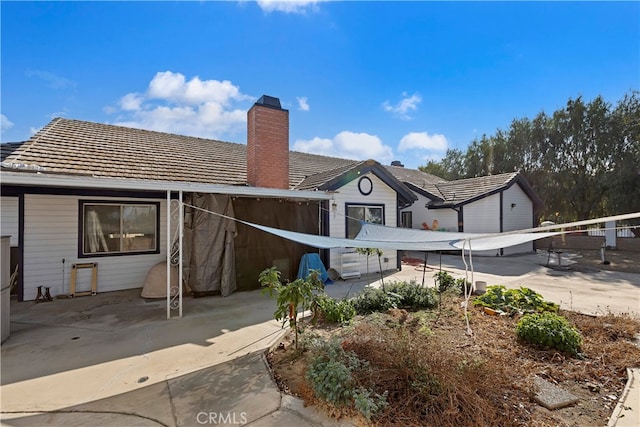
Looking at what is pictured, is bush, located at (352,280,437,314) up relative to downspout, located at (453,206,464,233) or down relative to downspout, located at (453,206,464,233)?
down

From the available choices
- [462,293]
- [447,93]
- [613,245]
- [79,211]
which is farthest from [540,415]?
[613,245]

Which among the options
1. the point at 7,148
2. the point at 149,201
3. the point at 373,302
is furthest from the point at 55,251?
the point at 373,302

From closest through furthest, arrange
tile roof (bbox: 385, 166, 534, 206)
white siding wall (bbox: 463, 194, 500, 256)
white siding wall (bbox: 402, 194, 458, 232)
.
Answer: white siding wall (bbox: 463, 194, 500, 256) → tile roof (bbox: 385, 166, 534, 206) → white siding wall (bbox: 402, 194, 458, 232)

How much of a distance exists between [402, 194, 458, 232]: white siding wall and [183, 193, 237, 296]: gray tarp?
1187 centimetres

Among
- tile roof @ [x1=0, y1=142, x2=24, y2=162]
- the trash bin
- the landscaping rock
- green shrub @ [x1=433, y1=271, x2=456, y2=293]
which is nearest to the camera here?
the landscaping rock

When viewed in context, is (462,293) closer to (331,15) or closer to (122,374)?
(122,374)

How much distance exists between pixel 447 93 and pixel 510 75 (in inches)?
76.7

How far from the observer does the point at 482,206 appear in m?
14.2

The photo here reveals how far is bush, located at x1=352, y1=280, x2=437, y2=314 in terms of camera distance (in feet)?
17.7

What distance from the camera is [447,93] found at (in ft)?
34.8

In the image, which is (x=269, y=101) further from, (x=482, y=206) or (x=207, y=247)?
(x=482, y=206)

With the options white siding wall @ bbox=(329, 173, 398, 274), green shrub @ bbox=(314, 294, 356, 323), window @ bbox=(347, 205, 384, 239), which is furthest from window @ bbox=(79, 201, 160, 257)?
window @ bbox=(347, 205, 384, 239)

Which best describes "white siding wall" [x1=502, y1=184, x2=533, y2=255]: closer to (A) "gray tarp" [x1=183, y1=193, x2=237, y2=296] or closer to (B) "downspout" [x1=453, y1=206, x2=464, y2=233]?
(B) "downspout" [x1=453, y1=206, x2=464, y2=233]

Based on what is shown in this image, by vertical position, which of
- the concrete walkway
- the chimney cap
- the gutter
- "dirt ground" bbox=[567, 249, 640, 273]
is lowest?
"dirt ground" bbox=[567, 249, 640, 273]
